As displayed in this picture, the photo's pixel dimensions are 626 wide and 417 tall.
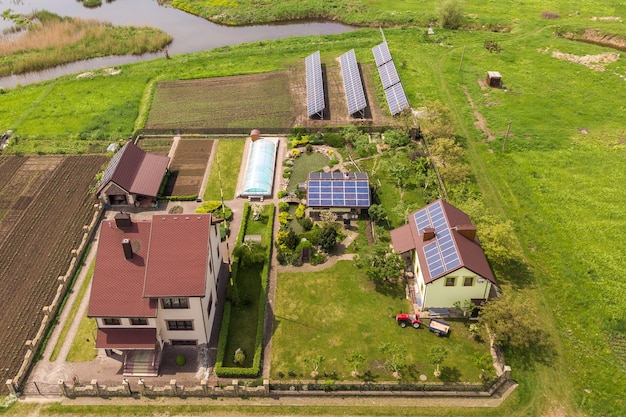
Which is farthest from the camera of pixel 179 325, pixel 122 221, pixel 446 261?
pixel 446 261

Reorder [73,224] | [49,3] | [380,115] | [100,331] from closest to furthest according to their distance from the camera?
1. [100,331]
2. [73,224]
3. [380,115]
4. [49,3]

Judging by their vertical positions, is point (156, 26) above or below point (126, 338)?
above

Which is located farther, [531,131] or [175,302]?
[531,131]

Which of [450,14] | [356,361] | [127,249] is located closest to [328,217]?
[356,361]

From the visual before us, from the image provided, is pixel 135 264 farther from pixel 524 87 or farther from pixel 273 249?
pixel 524 87

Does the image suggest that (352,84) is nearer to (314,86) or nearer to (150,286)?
(314,86)

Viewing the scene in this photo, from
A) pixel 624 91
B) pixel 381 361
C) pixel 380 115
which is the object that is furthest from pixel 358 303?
pixel 624 91

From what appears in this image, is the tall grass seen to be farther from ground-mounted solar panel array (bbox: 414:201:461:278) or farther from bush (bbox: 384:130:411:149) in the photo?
ground-mounted solar panel array (bbox: 414:201:461:278)
